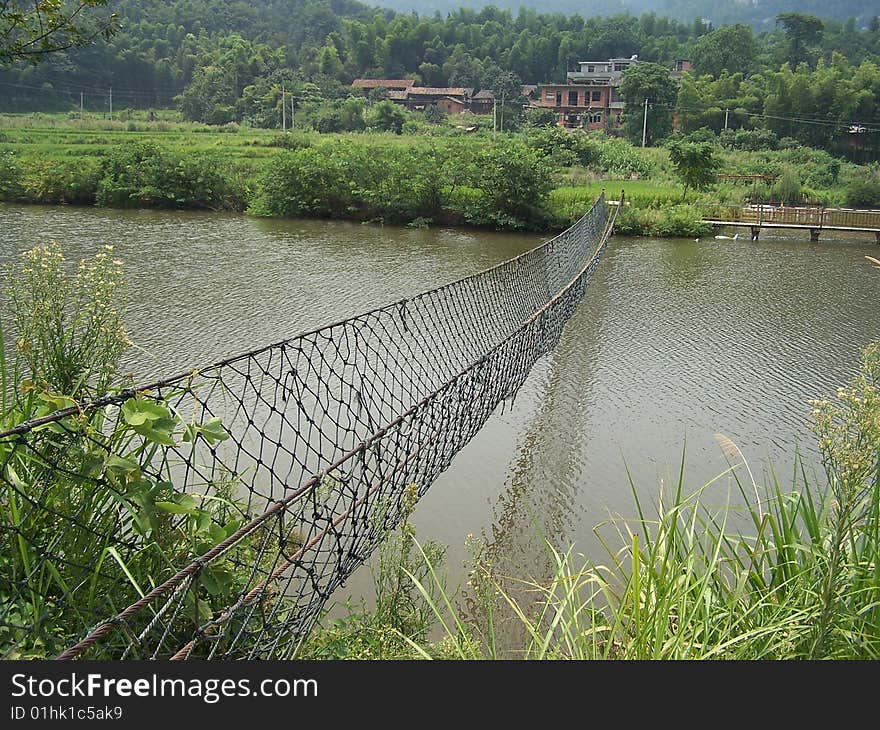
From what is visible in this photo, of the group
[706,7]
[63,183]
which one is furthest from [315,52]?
[706,7]

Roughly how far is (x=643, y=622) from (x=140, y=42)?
182ft

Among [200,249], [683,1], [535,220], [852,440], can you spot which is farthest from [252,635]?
[683,1]

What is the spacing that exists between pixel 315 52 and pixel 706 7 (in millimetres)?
133820

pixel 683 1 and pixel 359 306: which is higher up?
pixel 683 1

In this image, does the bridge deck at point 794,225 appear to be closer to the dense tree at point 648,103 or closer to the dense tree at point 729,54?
the dense tree at point 648,103

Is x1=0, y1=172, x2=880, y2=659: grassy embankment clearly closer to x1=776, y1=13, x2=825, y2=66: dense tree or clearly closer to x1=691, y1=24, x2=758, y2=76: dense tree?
x1=691, y1=24, x2=758, y2=76: dense tree

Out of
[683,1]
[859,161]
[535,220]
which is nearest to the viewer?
[535,220]

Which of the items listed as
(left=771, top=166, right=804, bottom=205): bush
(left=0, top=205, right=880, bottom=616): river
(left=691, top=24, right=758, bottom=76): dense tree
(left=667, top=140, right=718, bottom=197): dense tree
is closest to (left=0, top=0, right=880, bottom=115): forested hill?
(left=691, top=24, right=758, bottom=76): dense tree

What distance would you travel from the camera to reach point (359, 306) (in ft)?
25.8

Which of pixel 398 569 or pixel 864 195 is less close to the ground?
pixel 398 569

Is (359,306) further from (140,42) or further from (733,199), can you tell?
(140,42)

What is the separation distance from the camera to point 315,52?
193 feet

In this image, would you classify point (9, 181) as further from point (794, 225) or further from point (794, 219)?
point (794, 219)

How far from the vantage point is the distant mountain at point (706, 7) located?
452ft
